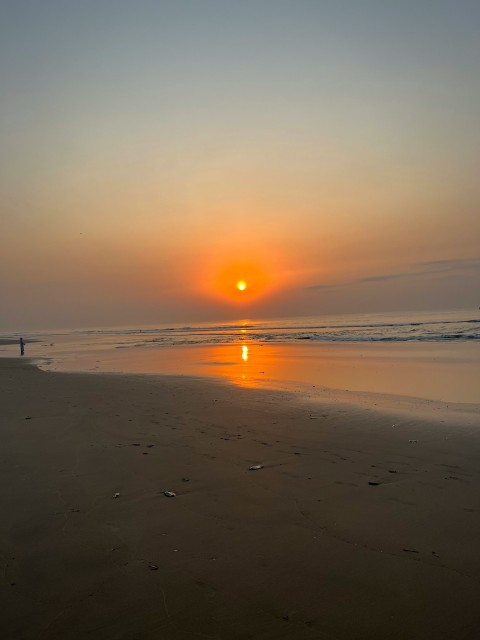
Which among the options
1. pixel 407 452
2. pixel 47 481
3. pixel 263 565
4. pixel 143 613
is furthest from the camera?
pixel 407 452

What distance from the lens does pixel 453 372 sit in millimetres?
16891

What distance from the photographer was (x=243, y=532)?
4.47m

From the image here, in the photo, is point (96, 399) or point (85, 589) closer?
point (85, 589)

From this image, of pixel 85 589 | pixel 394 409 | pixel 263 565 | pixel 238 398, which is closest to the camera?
pixel 85 589

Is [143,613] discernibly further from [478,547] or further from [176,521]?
[478,547]

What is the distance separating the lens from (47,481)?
19.6 ft

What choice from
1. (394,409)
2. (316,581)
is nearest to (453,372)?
(394,409)

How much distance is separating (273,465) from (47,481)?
3151 mm

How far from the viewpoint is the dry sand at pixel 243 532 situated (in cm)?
324

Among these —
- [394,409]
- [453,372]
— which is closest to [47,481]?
[394,409]

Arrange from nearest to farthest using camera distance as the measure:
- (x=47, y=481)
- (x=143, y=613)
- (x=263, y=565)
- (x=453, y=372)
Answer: (x=143, y=613)
(x=263, y=565)
(x=47, y=481)
(x=453, y=372)

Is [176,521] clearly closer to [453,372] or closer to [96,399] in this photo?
[96,399]

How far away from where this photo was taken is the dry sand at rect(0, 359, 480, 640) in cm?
324

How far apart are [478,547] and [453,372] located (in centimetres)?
1413
